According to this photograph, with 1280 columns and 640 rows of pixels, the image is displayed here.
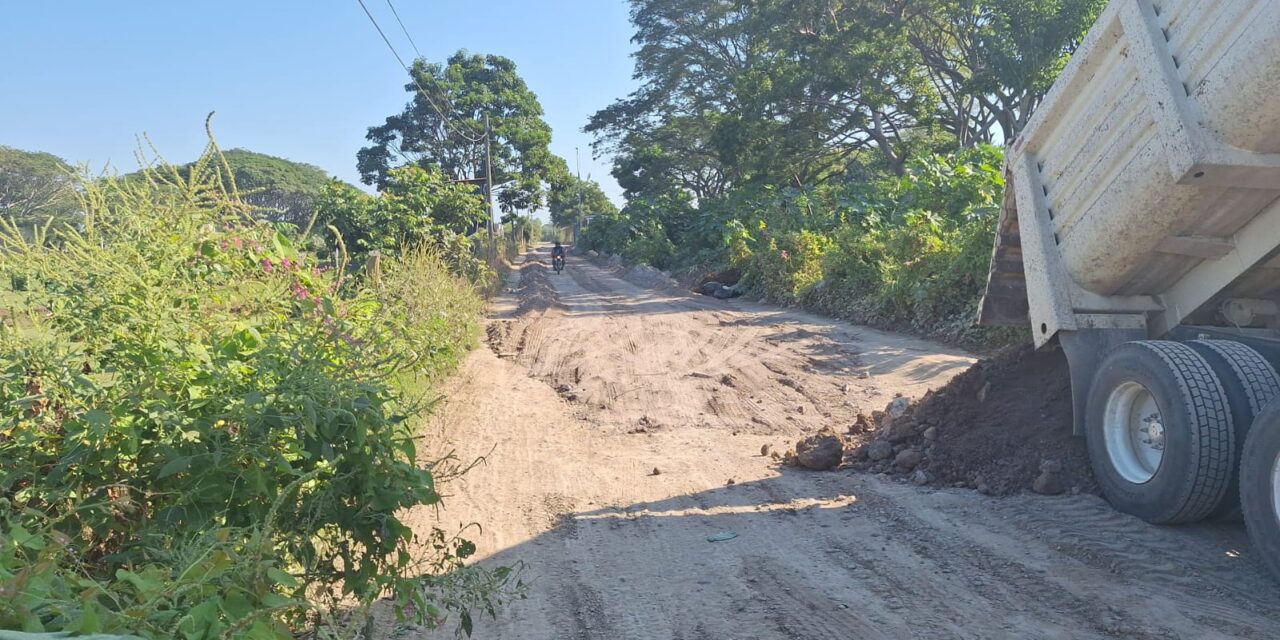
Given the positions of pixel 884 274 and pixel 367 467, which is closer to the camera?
pixel 367 467

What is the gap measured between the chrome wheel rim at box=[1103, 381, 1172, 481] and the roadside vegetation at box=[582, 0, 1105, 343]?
5.79 meters

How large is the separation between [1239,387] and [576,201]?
257 ft

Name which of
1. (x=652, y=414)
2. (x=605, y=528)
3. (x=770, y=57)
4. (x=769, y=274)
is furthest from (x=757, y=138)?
(x=605, y=528)

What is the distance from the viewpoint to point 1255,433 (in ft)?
12.3

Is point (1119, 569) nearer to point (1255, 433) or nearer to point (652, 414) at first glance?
point (1255, 433)

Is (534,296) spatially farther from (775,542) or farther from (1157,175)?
(1157,175)

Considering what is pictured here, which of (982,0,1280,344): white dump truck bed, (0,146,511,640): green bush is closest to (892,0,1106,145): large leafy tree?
(982,0,1280,344): white dump truck bed

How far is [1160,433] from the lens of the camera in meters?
4.53

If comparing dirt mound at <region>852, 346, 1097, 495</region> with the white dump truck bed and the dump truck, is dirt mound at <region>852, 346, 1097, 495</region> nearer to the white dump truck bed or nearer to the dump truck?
the dump truck

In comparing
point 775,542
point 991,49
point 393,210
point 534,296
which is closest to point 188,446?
point 775,542

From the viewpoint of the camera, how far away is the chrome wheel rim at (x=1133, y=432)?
4.62 m

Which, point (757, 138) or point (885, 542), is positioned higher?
point (757, 138)

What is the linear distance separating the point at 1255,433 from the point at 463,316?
34.4 feet

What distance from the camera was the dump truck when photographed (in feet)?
12.5
